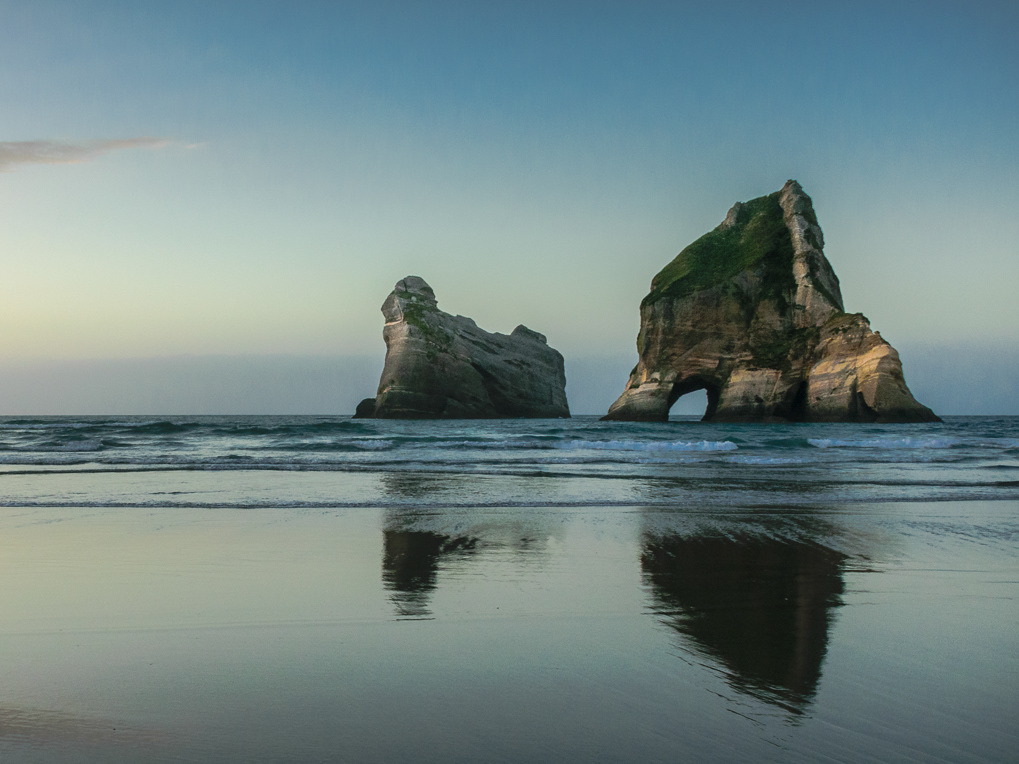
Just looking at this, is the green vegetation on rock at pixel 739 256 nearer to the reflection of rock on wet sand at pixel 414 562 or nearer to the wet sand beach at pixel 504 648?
the wet sand beach at pixel 504 648

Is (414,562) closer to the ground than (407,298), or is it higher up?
closer to the ground

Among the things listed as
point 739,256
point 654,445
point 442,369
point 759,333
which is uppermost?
point 739,256

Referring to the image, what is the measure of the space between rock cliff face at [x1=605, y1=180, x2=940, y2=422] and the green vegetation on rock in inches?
3.8

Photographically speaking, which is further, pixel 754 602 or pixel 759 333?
pixel 759 333

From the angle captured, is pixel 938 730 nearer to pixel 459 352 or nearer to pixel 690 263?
pixel 690 263

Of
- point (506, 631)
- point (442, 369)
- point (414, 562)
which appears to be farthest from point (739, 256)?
point (506, 631)

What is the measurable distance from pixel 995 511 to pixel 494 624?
821 centimetres

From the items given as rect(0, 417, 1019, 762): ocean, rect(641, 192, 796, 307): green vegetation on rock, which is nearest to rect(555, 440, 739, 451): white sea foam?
rect(0, 417, 1019, 762): ocean

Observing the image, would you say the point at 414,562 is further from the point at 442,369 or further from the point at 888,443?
the point at 442,369

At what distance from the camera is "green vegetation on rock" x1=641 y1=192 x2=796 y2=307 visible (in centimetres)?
5697

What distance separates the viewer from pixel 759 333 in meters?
55.0

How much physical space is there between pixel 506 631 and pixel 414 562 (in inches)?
85.1

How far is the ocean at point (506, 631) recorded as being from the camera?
2.41 metres

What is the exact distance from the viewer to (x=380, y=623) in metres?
3.88
